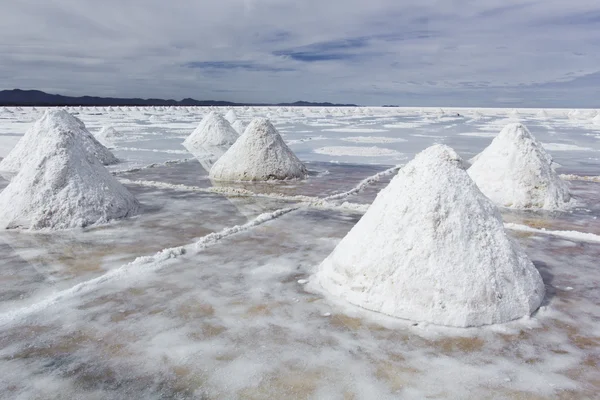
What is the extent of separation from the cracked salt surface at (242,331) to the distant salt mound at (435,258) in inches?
5.8

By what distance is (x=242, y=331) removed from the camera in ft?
10.6

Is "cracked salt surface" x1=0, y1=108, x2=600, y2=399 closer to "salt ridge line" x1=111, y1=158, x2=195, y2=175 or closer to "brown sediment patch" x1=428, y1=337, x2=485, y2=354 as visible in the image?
"brown sediment patch" x1=428, y1=337, x2=485, y2=354

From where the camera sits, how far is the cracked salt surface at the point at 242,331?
2.66 m

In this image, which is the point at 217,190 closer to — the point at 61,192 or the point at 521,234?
the point at 61,192

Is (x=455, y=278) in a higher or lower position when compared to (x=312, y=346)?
higher

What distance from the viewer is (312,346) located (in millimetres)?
3055

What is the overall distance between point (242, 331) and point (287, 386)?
2.32 ft

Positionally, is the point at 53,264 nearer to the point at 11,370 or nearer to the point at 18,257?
the point at 18,257

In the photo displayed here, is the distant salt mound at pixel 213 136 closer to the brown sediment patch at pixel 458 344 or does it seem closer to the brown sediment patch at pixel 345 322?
the brown sediment patch at pixel 345 322

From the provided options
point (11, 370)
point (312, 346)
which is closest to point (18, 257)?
point (11, 370)

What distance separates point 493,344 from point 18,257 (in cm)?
444

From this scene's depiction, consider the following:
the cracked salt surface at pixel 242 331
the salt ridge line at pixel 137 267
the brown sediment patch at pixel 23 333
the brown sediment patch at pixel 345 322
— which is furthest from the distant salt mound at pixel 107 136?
the brown sediment patch at pixel 345 322

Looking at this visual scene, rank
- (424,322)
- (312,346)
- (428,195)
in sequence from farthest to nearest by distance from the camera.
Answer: (428,195) → (424,322) → (312,346)

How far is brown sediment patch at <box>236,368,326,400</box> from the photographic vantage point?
8.38 feet
